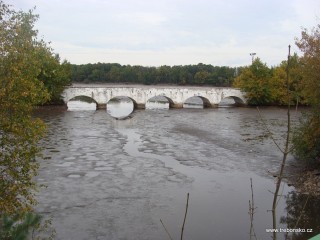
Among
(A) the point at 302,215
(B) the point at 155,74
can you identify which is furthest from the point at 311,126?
(B) the point at 155,74

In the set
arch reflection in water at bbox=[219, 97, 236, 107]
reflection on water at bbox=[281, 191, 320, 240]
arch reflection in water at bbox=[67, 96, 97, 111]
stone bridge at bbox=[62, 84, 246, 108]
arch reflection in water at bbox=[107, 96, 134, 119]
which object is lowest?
reflection on water at bbox=[281, 191, 320, 240]

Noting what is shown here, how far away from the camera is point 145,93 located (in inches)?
2174

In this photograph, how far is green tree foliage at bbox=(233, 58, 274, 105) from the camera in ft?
193

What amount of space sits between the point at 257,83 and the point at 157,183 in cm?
4516

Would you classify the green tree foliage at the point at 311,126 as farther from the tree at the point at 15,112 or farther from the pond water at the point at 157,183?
the tree at the point at 15,112

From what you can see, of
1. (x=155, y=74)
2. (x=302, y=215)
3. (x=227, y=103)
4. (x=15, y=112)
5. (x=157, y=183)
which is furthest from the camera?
(x=155, y=74)

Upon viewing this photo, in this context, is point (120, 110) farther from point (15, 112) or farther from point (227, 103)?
point (15, 112)

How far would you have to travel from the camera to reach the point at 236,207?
14586mm

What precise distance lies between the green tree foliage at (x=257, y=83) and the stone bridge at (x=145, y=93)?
5.26 feet

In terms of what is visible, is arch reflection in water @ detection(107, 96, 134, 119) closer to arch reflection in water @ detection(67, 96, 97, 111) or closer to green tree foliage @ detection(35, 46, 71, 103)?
arch reflection in water @ detection(67, 96, 97, 111)

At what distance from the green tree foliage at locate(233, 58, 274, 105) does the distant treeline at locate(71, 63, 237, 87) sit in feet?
161

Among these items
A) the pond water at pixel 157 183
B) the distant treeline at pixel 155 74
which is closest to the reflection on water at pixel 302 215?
the pond water at pixel 157 183

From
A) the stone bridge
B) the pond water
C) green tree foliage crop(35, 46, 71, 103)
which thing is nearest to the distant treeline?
the stone bridge

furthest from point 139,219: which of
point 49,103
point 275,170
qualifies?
point 49,103
